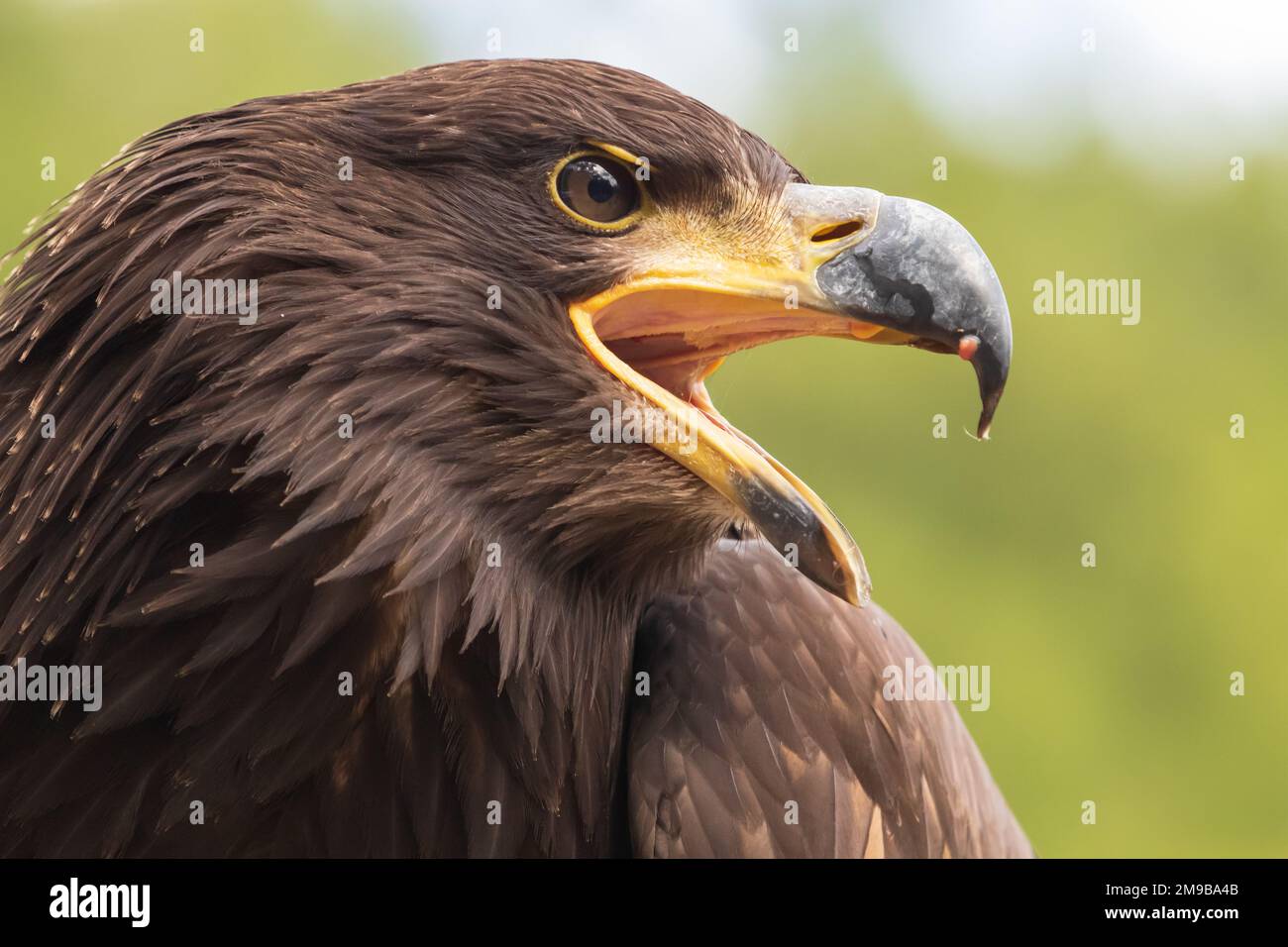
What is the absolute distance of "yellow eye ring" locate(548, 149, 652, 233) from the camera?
2881 millimetres

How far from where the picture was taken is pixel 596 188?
2.91 m

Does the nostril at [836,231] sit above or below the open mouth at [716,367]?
above

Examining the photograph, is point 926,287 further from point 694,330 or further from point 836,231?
point 694,330

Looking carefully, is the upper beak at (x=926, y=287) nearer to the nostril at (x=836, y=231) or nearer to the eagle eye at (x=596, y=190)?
the nostril at (x=836, y=231)

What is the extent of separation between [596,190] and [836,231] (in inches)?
18.2

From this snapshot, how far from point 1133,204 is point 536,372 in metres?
12.0

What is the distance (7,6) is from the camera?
1117 centimetres

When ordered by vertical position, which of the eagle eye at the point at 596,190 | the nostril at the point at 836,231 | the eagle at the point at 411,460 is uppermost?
the eagle eye at the point at 596,190

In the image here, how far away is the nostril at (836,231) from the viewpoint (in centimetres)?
297

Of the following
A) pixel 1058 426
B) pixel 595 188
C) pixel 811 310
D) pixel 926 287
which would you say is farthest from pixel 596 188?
pixel 1058 426

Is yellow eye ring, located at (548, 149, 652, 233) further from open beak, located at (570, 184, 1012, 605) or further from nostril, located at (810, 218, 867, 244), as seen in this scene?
nostril, located at (810, 218, 867, 244)

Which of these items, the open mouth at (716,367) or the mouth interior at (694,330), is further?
the mouth interior at (694,330)

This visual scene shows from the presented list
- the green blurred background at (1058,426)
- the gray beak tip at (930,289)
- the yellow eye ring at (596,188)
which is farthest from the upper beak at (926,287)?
the green blurred background at (1058,426)

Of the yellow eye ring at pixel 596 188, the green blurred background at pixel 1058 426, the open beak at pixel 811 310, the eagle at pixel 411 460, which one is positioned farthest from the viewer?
the green blurred background at pixel 1058 426
